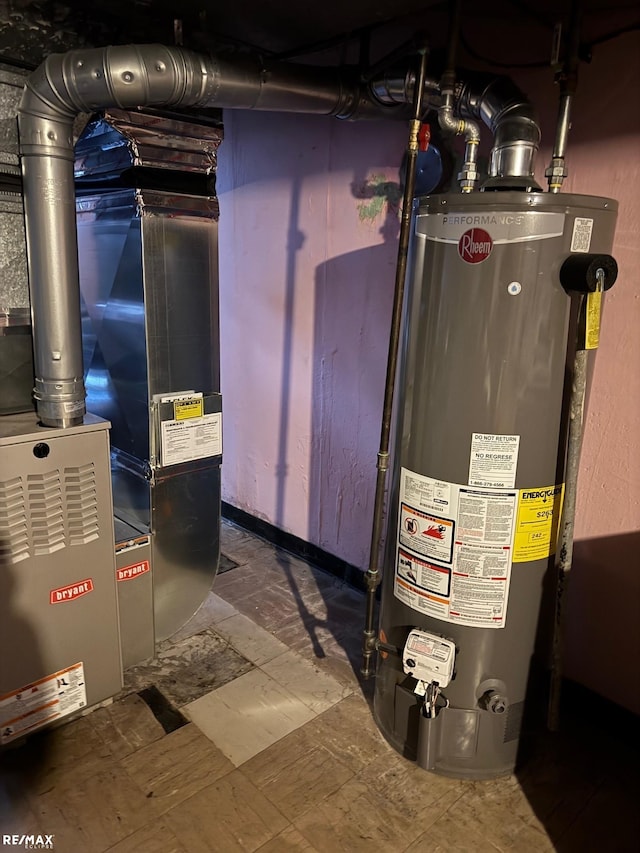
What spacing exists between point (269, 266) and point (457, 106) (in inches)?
46.1

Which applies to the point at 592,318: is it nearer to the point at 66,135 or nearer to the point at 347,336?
the point at 347,336

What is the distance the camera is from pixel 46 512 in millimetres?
1557

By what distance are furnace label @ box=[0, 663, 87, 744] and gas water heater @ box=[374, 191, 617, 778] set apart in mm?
905

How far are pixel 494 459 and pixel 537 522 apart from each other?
207mm

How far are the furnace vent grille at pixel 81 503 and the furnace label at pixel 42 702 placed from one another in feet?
1.27

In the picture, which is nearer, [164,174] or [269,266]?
[164,174]

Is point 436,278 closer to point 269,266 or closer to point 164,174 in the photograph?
point 164,174

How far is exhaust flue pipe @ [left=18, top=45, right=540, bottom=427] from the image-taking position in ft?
4.76

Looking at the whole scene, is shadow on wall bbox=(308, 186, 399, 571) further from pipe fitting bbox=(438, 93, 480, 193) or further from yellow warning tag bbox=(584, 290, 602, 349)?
yellow warning tag bbox=(584, 290, 602, 349)

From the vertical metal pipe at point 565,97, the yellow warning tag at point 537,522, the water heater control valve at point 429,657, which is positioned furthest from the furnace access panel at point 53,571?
the vertical metal pipe at point 565,97

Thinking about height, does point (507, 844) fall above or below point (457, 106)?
below

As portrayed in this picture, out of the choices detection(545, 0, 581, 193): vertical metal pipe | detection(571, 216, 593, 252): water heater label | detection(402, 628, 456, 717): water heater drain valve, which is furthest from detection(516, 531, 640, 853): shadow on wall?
detection(545, 0, 581, 193): vertical metal pipe

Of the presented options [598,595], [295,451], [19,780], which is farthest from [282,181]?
[19,780]

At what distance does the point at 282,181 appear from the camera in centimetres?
252
